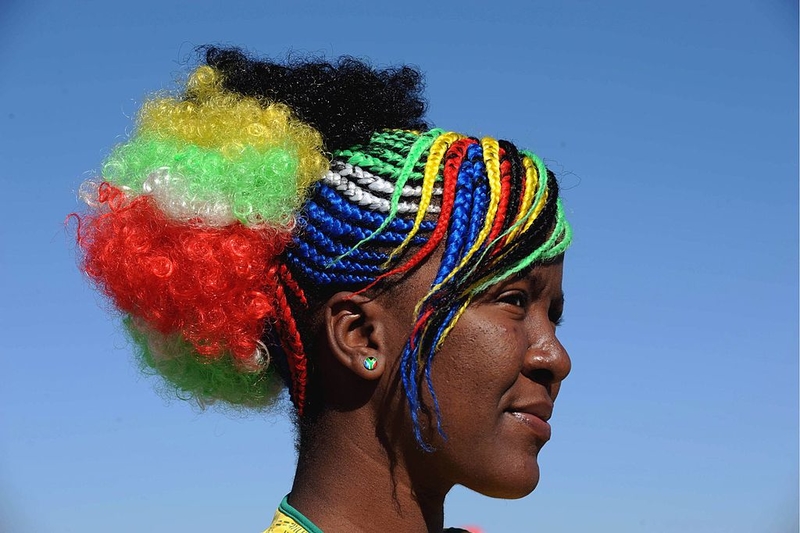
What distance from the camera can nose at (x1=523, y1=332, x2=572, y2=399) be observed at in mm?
3496

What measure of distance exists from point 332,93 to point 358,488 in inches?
56.9

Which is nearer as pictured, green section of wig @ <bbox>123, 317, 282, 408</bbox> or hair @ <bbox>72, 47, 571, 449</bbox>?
hair @ <bbox>72, 47, 571, 449</bbox>

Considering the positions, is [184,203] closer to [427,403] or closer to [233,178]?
[233,178]

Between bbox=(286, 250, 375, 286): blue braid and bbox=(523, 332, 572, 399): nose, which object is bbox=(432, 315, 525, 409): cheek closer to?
bbox=(523, 332, 572, 399): nose

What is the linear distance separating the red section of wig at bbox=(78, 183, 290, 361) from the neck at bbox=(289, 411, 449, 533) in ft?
1.53

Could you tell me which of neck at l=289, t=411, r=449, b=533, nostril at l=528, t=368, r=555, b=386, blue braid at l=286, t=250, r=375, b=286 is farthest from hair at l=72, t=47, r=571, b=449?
nostril at l=528, t=368, r=555, b=386

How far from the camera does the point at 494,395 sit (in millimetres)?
3393

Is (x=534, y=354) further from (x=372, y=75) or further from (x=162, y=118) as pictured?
(x=162, y=118)

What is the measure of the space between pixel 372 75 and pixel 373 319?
112 cm

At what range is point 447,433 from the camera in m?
3.39

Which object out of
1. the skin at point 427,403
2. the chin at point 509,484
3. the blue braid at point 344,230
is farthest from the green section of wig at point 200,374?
the chin at point 509,484

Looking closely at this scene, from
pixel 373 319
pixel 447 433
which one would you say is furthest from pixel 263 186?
pixel 447 433

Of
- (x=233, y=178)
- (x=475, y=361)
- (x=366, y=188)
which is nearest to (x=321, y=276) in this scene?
(x=366, y=188)

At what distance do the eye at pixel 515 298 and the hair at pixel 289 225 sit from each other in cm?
8
